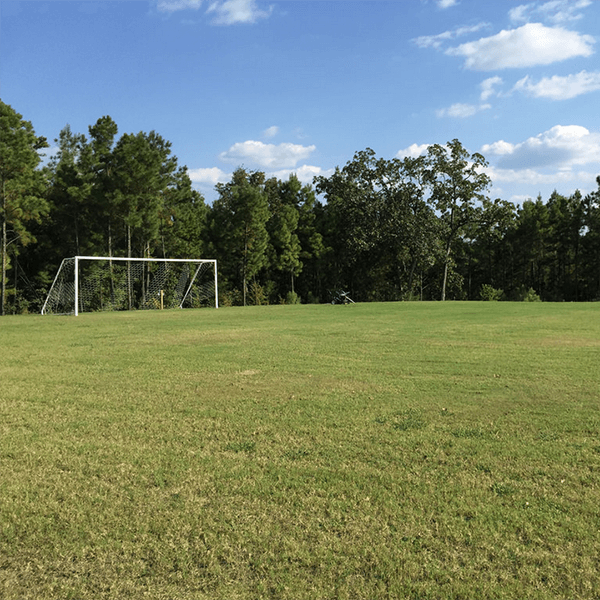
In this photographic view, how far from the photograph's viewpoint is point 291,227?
44.3 meters

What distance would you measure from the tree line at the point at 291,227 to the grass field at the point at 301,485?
94.2ft

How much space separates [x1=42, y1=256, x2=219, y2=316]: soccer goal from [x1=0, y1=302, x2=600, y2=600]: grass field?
25.2 m

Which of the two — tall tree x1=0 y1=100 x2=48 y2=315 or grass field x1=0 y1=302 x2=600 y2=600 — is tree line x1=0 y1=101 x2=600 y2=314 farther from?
grass field x1=0 y1=302 x2=600 y2=600

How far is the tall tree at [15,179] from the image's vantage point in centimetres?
3031

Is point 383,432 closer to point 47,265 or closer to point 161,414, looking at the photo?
point 161,414

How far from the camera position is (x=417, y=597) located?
2.34 m

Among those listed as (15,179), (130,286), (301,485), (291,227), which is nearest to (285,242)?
(291,227)

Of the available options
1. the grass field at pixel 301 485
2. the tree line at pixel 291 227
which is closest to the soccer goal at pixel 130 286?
the tree line at pixel 291 227

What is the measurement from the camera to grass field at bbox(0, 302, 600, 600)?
98.7 inches

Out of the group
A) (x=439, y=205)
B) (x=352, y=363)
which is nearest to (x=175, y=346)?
(x=352, y=363)

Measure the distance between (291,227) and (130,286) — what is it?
16.4m

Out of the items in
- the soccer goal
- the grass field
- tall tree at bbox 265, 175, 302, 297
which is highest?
tall tree at bbox 265, 175, 302, 297

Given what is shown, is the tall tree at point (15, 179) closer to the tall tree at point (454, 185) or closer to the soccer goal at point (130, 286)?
the soccer goal at point (130, 286)

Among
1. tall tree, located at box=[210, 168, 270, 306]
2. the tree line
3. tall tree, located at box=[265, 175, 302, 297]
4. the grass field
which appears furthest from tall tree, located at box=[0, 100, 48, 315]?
the grass field
